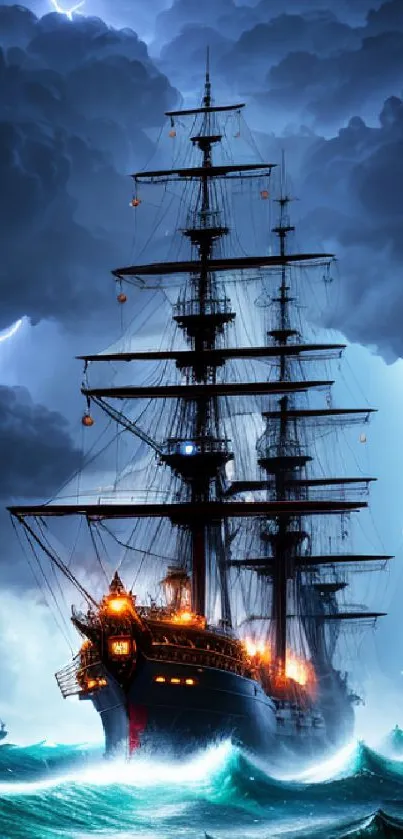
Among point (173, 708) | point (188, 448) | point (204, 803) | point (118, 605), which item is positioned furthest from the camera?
point (188, 448)

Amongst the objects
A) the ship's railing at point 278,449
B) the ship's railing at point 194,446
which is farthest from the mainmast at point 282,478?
the ship's railing at point 194,446

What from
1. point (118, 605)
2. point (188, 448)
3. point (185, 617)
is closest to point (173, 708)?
point (118, 605)

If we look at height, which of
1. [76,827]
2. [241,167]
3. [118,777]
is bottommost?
[76,827]

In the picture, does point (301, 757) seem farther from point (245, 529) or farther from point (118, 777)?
point (118, 777)

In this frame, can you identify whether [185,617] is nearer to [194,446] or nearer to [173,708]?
[173,708]

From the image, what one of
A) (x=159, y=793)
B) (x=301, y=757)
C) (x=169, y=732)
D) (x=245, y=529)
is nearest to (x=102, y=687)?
(x=169, y=732)

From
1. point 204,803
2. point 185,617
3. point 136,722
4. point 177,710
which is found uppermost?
point 185,617

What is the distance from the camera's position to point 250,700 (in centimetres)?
6234

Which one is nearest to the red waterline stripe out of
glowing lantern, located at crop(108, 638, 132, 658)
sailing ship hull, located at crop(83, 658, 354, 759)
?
sailing ship hull, located at crop(83, 658, 354, 759)

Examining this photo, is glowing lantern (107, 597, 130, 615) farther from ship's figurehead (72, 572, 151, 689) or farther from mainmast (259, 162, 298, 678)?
mainmast (259, 162, 298, 678)

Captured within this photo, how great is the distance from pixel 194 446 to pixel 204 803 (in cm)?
2499

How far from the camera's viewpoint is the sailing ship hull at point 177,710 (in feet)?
181

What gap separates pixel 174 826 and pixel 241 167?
41.2 metres

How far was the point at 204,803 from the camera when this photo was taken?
48.6 meters
